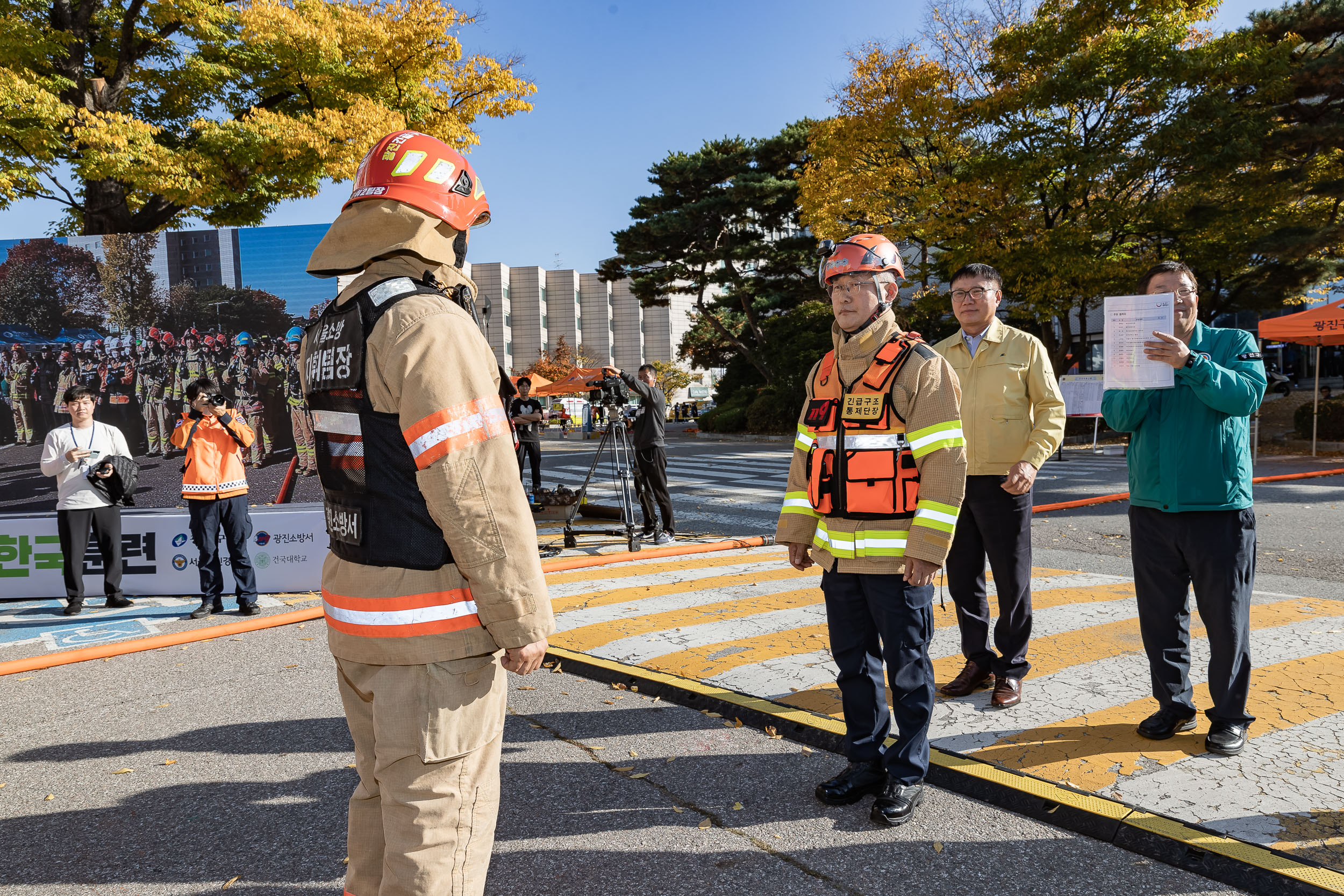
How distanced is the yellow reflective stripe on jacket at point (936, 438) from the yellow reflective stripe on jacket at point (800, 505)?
54cm

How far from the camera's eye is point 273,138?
1365cm

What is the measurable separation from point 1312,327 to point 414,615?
1946 cm

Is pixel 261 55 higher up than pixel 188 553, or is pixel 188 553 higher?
pixel 261 55

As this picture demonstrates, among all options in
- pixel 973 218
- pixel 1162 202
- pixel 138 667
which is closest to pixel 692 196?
pixel 973 218

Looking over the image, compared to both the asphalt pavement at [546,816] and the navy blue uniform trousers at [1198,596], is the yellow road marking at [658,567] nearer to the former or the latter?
the asphalt pavement at [546,816]

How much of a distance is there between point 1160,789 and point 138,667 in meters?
5.94

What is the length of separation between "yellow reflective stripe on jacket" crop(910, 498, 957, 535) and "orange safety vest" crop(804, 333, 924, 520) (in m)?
0.07

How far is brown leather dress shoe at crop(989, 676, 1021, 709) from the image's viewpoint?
408cm

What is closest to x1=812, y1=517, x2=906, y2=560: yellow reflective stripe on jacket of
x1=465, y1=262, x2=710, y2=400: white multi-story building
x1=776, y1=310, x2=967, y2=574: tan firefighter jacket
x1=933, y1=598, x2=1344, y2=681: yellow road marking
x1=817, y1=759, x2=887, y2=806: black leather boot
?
x1=776, y1=310, x2=967, y2=574: tan firefighter jacket

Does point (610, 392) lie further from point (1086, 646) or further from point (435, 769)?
point (435, 769)

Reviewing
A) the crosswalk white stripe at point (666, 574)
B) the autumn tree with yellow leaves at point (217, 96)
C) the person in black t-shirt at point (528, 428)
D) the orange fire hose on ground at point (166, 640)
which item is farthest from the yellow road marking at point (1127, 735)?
the autumn tree with yellow leaves at point (217, 96)

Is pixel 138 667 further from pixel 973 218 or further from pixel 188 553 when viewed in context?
pixel 973 218

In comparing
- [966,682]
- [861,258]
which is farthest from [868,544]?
[966,682]

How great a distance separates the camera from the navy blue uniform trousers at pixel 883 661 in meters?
3.14
